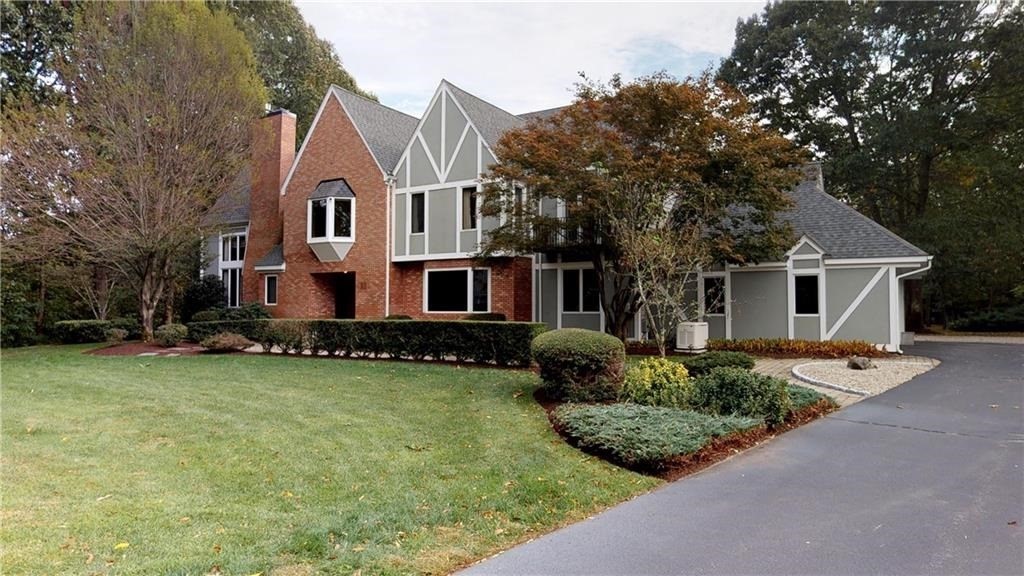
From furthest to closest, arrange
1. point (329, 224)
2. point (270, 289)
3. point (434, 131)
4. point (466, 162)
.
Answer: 1. point (270, 289)
2. point (329, 224)
3. point (434, 131)
4. point (466, 162)

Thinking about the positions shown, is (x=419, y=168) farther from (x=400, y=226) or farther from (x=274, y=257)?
(x=274, y=257)

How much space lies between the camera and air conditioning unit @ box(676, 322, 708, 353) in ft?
48.4

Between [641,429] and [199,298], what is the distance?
82.4 feet

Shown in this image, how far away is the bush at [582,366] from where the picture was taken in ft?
27.5

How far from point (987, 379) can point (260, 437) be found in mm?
13647

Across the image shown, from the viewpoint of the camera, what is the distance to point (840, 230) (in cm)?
1797

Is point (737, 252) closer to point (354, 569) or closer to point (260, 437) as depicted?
point (260, 437)

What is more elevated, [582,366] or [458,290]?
[458,290]

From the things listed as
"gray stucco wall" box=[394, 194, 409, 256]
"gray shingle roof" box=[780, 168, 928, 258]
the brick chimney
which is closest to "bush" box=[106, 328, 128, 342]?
the brick chimney

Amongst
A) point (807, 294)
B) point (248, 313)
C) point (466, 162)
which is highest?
point (466, 162)

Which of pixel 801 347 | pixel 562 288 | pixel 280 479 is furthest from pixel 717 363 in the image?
pixel 562 288

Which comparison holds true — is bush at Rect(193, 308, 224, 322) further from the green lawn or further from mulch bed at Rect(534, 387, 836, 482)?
mulch bed at Rect(534, 387, 836, 482)

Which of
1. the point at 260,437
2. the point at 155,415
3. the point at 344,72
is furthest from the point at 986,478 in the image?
the point at 344,72

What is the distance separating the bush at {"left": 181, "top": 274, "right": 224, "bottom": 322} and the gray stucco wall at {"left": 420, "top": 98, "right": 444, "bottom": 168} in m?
12.8
